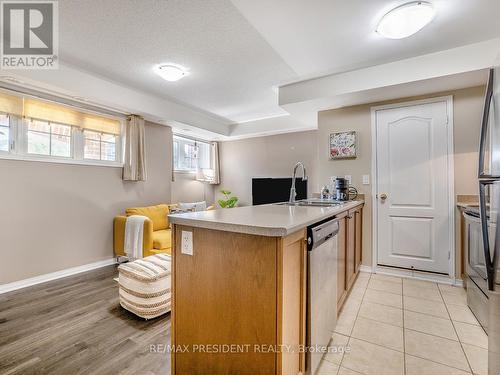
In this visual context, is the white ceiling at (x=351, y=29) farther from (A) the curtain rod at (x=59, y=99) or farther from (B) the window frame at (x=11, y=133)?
(B) the window frame at (x=11, y=133)

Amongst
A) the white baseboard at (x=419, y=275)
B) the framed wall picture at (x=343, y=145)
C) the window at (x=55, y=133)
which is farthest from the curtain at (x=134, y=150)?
the white baseboard at (x=419, y=275)

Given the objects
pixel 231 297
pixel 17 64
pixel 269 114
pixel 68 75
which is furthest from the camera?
pixel 269 114

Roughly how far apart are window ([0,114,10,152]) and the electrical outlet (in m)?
2.81

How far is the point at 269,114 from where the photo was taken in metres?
4.77

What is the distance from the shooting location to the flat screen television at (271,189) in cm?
475

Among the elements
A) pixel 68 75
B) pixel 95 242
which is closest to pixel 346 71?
pixel 68 75

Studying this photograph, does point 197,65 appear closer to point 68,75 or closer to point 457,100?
point 68,75

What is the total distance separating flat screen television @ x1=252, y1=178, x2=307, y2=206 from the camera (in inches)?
187

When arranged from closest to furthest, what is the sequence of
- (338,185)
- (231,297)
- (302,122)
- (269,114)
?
1. (231,297)
2. (338,185)
3. (302,122)
4. (269,114)

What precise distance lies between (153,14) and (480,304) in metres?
3.47

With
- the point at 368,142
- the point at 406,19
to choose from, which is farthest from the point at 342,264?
the point at 406,19

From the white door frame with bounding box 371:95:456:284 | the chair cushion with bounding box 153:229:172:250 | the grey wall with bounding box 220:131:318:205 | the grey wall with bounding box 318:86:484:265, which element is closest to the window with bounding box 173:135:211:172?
the grey wall with bounding box 220:131:318:205

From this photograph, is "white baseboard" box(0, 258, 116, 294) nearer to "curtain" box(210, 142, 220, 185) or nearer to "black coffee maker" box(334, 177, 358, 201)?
"curtain" box(210, 142, 220, 185)

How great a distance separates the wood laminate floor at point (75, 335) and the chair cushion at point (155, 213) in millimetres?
1309
